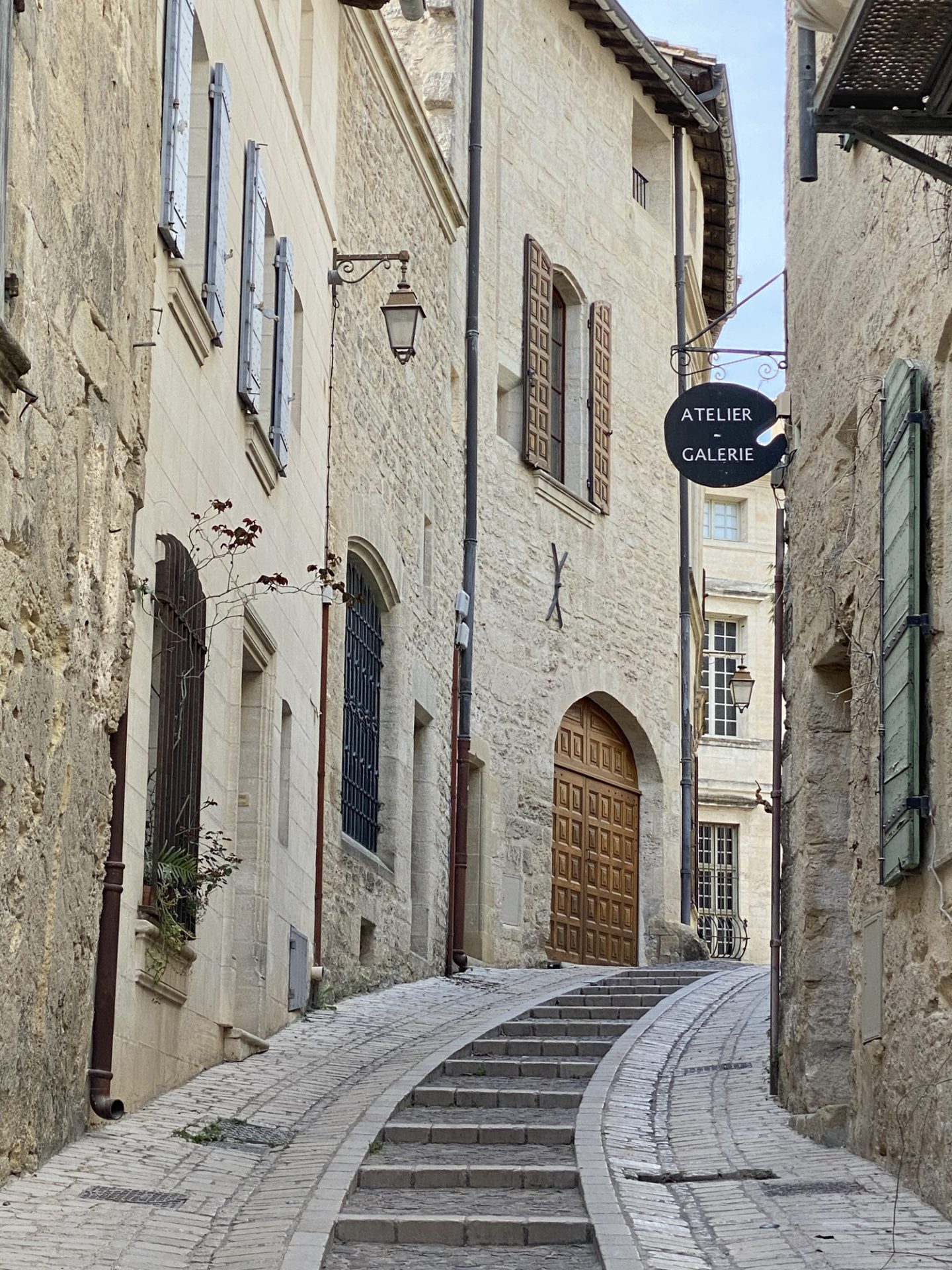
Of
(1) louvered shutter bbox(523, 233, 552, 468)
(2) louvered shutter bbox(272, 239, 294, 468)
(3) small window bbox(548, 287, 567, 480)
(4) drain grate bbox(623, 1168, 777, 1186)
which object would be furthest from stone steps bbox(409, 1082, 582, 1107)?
(3) small window bbox(548, 287, 567, 480)

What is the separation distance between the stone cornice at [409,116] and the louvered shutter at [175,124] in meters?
5.77

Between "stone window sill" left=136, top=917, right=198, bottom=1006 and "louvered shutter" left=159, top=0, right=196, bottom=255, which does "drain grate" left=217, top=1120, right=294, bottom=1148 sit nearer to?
"stone window sill" left=136, top=917, right=198, bottom=1006

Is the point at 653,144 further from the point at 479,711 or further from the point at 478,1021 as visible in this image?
the point at 478,1021

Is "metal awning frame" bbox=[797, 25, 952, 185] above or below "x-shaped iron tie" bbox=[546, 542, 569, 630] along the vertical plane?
below

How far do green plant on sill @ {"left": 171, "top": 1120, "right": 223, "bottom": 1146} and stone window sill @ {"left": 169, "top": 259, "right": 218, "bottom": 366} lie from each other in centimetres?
378

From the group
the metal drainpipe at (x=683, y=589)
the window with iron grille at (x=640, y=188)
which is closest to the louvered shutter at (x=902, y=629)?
the metal drainpipe at (x=683, y=589)

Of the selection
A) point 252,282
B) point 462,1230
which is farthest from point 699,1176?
point 252,282

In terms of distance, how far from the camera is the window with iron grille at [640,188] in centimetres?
2492

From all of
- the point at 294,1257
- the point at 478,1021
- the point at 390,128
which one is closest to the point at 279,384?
the point at 478,1021

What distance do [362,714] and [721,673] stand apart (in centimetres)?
1982

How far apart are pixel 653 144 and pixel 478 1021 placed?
15.1m

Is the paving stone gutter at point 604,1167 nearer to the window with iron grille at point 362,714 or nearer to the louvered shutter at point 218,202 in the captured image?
the window with iron grille at point 362,714

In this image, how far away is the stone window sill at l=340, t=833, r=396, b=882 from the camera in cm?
1454

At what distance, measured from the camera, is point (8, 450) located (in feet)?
21.7
